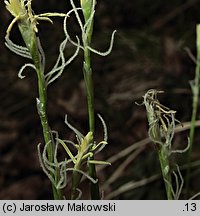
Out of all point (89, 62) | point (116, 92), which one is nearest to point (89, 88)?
point (89, 62)

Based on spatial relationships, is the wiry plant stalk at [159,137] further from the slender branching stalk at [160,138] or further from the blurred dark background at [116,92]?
the blurred dark background at [116,92]

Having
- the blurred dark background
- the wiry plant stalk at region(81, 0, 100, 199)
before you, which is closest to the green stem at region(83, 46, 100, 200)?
the wiry plant stalk at region(81, 0, 100, 199)

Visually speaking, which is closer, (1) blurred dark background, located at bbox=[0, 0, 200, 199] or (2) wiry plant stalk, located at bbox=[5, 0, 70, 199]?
(2) wiry plant stalk, located at bbox=[5, 0, 70, 199]

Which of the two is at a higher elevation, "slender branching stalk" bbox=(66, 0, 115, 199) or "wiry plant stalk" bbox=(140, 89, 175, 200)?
"slender branching stalk" bbox=(66, 0, 115, 199)

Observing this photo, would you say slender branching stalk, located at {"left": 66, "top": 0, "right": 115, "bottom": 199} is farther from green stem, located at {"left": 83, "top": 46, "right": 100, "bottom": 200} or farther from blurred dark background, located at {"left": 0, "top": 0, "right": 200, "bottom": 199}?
blurred dark background, located at {"left": 0, "top": 0, "right": 200, "bottom": 199}

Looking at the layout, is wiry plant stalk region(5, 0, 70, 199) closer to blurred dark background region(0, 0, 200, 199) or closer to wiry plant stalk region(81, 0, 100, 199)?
wiry plant stalk region(81, 0, 100, 199)

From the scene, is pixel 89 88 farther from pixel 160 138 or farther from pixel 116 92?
pixel 116 92

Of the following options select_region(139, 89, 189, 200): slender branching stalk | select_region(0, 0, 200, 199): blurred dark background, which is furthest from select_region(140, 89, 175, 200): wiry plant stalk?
select_region(0, 0, 200, 199): blurred dark background

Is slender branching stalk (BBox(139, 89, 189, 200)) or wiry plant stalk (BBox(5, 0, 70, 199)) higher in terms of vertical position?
wiry plant stalk (BBox(5, 0, 70, 199))
